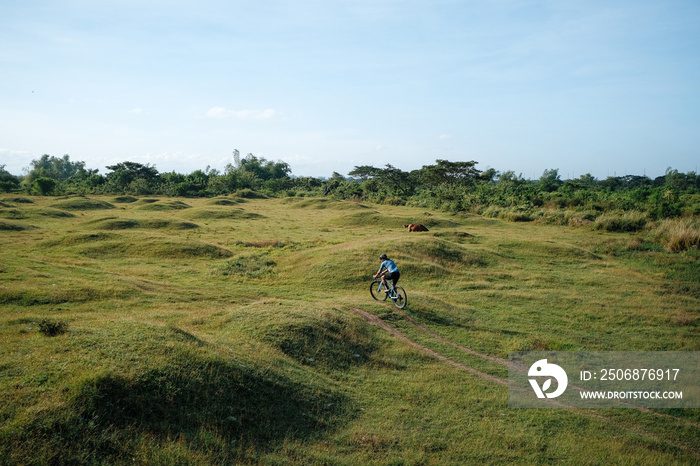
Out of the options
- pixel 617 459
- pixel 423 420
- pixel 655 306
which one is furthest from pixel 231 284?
pixel 655 306

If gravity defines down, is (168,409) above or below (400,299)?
below

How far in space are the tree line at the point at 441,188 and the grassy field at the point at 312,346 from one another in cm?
1724

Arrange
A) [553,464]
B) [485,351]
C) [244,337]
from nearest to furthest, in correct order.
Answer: [553,464] → [244,337] → [485,351]

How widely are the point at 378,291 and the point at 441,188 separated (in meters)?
46.8

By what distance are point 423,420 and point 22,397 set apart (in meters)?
6.84

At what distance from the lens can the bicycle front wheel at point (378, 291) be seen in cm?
1648

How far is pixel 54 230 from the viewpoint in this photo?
31969 millimetres

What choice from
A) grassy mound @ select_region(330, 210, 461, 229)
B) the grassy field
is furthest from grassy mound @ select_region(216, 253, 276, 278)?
grassy mound @ select_region(330, 210, 461, 229)

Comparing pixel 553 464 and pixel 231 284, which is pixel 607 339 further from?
pixel 231 284

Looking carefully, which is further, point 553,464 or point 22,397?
point 553,464

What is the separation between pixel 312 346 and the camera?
1141cm

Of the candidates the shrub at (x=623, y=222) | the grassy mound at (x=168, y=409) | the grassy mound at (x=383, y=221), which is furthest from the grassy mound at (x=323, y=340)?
the shrub at (x=623, y=222)

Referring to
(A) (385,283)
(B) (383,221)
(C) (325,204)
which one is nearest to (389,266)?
(A) (385,283)

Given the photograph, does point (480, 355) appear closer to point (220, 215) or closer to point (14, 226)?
point (14, 226)
